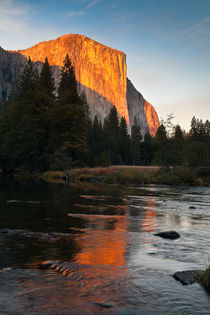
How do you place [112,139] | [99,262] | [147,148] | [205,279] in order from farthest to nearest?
[147,148] → [112,139] → [99,262] → [205,279]

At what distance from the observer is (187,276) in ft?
A: 25.0

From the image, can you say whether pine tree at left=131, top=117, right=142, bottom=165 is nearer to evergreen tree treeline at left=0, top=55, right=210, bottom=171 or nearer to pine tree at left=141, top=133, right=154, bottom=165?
pine tree at left=141, top=133, right=154, bottom=165

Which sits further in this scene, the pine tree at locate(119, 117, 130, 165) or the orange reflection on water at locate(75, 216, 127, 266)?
the pine tree at locate(119, 117, 130, 165)

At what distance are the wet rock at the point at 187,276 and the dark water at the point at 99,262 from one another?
0.18 metres

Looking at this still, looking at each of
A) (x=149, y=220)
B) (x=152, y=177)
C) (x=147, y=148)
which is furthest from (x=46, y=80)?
(x=147, y=148)

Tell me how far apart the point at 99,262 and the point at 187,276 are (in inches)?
100

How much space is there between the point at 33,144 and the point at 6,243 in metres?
47.9

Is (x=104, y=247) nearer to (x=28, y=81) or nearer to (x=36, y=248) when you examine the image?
(x=36, y=248)

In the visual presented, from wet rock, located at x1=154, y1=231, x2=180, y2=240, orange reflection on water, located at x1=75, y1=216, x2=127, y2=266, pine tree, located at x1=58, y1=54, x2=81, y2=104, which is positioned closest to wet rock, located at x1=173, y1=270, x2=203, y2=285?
orange reflection on water, located at x1=75, y1=216, x2=127, y2=266

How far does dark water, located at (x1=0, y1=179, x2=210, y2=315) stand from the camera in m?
6.11

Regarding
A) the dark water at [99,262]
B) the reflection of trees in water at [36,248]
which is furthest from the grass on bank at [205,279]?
the reflection of trees in water at [36,248]

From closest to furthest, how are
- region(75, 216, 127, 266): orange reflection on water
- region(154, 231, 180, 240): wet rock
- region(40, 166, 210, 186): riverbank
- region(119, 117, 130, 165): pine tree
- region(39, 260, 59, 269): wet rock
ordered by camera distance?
region(39, 260, 59, 269): wet rock < region(75, 216, 127, 266): orange reflection on water < region(154, 231, 180, 240): wet rock < region(40, 166, 210, 186): riverbank < region(119, 117, 130, 165): pine tree

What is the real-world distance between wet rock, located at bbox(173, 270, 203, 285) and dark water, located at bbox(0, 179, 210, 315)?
180 millimetres

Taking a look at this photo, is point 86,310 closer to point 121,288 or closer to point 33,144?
point 121,288
